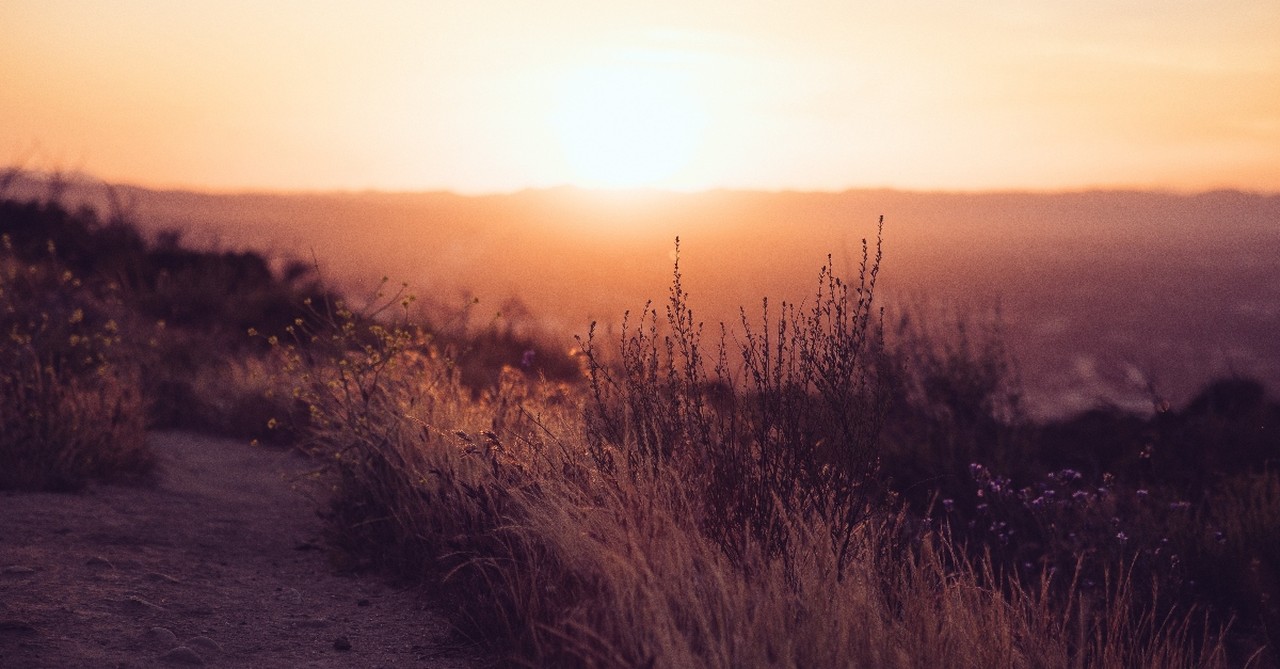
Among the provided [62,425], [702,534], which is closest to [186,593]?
[702,534]

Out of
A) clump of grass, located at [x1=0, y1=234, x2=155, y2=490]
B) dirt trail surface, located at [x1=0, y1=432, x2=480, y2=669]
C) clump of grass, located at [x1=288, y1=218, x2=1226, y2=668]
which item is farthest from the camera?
clump of grass, located at [x1=0, y1=234, x2=155, y2=490]

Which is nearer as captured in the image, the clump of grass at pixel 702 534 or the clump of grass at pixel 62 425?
the clump of grass at pixel 702 534

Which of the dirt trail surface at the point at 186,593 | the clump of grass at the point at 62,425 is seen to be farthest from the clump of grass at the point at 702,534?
the clump of grass at the point at 62,425

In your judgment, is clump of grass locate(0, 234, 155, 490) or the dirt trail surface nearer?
the dirt trail surface

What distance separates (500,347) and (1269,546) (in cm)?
1061

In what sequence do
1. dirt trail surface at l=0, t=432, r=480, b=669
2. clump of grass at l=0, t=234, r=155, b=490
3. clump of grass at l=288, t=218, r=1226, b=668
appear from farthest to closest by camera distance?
clump of grass at l=0, t=234, r=155, b=490 < dirt trail surface at l=0, t=432, r=480, b=669 < clump of grass at l=288, t=218, r=1226, b=668

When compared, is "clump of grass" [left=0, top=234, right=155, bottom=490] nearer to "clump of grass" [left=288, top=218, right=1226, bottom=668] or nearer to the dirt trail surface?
the dirt trail surface

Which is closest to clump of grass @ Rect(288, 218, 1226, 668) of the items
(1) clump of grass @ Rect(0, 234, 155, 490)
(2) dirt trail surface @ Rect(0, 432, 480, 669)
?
(2) dirt trail surface @ Rect(0, 432, 480, 669)

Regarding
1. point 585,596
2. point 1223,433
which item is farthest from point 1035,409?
point 585,596

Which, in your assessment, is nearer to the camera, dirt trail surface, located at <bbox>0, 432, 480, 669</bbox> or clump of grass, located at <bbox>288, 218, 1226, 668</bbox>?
clump of grass, located at <bbox>288, 218, 1226, 668</bbox>

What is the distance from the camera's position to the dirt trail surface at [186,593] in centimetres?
388

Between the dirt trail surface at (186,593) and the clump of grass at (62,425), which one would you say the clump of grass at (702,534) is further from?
the clump of grass at (62,425)

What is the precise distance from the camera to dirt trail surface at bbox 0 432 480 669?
388 centimetres

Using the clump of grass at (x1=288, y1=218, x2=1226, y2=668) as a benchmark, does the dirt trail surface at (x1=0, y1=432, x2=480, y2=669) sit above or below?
Answer: below
